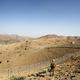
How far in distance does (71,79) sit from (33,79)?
467cm

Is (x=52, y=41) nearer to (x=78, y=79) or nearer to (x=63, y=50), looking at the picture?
(x=63, y=50)

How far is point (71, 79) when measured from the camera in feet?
63.3

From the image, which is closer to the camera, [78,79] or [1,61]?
[78,79]

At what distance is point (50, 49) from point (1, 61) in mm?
16181

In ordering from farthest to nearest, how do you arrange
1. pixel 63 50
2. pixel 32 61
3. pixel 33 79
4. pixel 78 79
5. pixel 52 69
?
pixel 63 50 → pixel 32 61 → pixel 52 69 → pixel 33 79 → pixel 78 79

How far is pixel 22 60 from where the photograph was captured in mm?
59031

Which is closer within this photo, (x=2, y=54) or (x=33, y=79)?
(x=33, y=79)

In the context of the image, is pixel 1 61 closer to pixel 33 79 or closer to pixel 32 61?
pixel 32 61

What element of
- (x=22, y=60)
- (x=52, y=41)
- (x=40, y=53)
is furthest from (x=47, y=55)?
(x=52, y=41)

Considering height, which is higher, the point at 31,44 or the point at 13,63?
the point at 31,44

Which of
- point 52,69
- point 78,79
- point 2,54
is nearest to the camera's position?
point 78,79

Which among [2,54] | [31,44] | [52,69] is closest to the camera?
[52,69]

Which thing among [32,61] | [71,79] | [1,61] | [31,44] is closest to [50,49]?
[32,61]

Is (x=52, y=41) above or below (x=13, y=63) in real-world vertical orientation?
above
